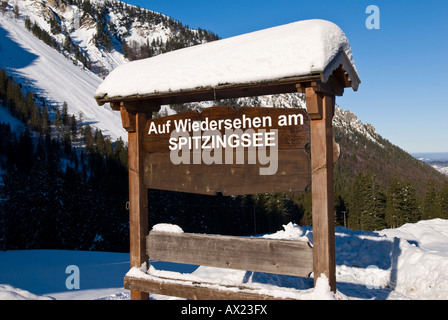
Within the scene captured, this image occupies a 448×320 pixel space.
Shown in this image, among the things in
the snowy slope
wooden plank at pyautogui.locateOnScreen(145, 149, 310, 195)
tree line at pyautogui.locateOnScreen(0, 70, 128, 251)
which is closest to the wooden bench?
wooden plank at pyautogui.locateOnScreen(145, 149, 310, 195)

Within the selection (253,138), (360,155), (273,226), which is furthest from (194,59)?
(360,155)

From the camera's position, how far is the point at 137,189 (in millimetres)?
4969

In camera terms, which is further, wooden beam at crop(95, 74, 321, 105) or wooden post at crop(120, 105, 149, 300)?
wooden post at crop(120, 105, 149, 300)

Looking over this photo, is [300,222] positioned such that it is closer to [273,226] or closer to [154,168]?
[273,226]

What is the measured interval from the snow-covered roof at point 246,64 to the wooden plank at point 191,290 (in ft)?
6.88

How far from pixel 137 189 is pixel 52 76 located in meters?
123

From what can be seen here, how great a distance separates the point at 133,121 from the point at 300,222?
60911mm

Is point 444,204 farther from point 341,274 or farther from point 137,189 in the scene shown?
point 137,189

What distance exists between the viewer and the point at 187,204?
42938 mm

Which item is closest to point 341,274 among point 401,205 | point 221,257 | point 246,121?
point 221,257

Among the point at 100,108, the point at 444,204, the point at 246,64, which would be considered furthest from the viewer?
the point at 100,108

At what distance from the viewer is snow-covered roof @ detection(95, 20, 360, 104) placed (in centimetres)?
369

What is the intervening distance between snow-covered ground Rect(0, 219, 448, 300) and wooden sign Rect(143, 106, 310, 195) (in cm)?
119

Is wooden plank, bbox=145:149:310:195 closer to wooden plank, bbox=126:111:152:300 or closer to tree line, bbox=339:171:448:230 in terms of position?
wooden plank, bbox=126:111:152:300
